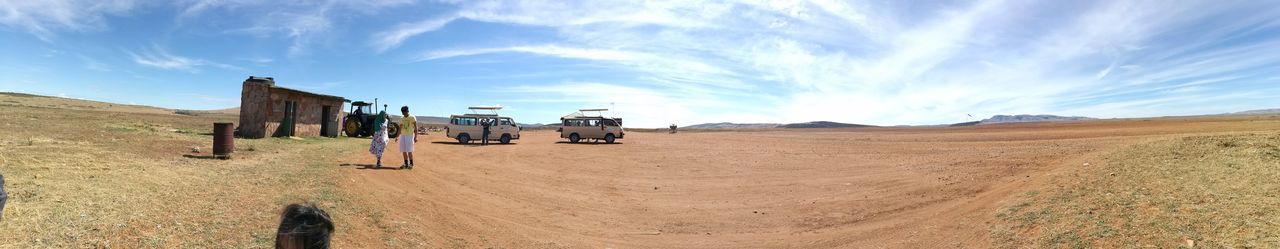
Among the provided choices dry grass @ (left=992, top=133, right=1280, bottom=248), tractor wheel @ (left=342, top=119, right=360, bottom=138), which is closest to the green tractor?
tractor wheel @ (left=342, top=119, right=360, bottom=138)

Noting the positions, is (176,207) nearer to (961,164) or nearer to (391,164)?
(391,164)

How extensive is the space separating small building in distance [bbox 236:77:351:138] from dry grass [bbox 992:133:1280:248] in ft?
73.4

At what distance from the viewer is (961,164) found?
623 inches

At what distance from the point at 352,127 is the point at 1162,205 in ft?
98.6

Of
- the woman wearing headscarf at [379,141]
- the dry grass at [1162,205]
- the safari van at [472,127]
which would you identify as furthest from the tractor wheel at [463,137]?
the dry grass at [1162,205]

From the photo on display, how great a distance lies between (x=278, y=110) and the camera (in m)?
21.5

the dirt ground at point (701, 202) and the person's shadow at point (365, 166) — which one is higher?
the person's shadow at point (365, 166)

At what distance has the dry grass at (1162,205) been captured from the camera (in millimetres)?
5664

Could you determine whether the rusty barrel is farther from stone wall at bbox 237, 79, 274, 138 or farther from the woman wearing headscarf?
stone wall at bbox 237, 79, 274, 138

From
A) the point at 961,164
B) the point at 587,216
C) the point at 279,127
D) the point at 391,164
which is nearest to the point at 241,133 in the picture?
the point at 279,127

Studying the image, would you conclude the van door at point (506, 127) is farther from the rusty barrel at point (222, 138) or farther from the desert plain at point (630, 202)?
the rusty barrel at point (222, 138)

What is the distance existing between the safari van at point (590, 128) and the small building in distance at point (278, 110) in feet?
40.1

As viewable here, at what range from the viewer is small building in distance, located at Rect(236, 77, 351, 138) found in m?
20.4

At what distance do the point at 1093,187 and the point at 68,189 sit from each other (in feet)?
44.1
